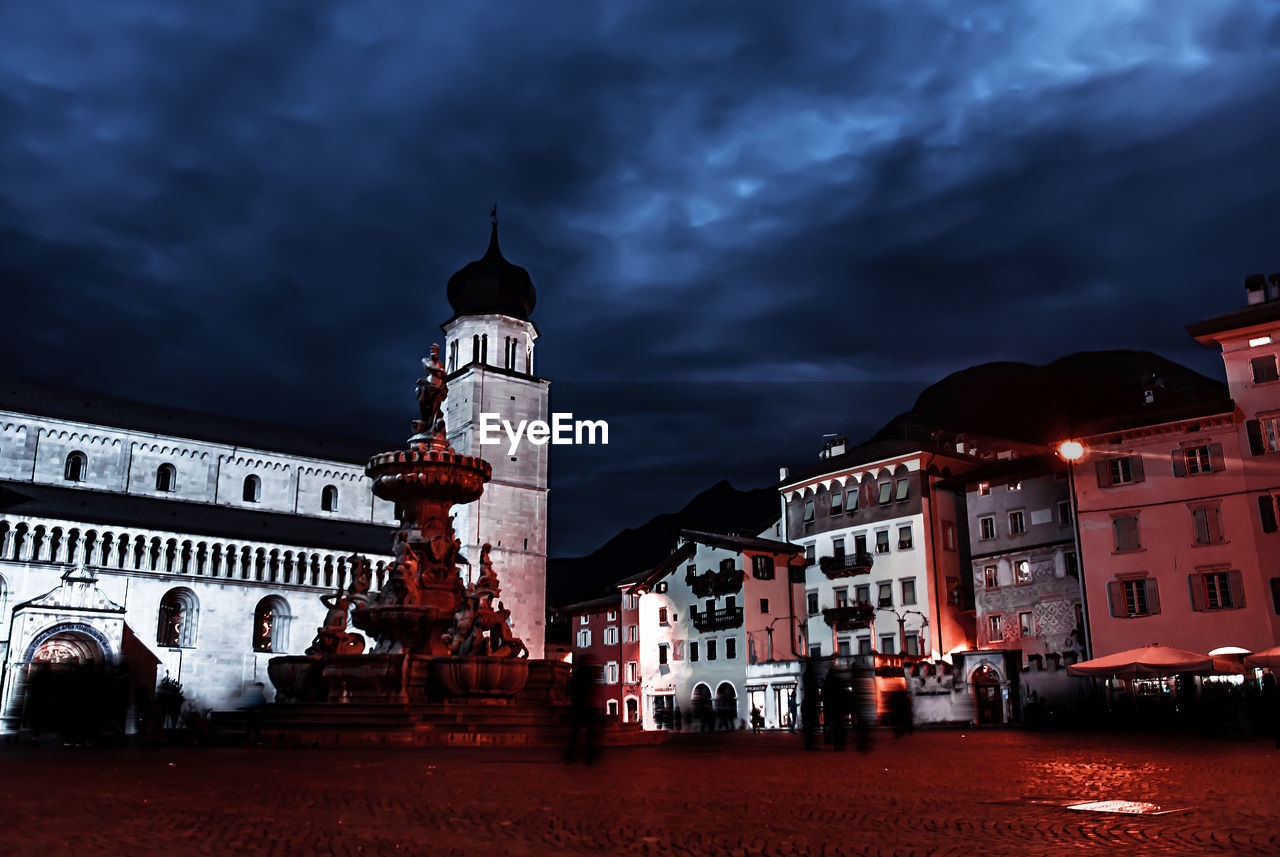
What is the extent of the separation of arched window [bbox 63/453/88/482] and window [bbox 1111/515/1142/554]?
187ft

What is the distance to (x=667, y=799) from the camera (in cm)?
1020

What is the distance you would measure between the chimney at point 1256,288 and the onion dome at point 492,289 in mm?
50803

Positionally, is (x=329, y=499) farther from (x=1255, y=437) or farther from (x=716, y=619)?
(x=1255, y=437)

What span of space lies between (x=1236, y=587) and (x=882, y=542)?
65.1 feet

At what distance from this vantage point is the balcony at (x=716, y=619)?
59.8 m

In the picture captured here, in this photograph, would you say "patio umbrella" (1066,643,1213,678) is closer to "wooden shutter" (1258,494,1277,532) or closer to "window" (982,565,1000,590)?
"wooden shutter" (1258,494,1277,532)

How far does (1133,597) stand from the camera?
136 ft

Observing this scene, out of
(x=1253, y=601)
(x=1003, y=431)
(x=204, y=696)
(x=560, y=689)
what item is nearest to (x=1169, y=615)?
(x=1253, y=601)

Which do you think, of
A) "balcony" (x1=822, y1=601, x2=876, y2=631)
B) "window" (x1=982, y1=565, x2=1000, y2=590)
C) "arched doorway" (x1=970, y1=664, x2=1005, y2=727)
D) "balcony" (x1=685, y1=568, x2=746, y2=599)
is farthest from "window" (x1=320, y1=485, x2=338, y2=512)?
"arched doorway" (x1=970, y1=664, x2=1005, y2=727)

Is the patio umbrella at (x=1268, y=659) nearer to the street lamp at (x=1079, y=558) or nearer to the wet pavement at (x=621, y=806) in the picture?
the wet pavement at (x=621, y=806)

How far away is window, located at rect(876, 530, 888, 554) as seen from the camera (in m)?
56.5

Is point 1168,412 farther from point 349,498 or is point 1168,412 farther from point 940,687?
point 349,498

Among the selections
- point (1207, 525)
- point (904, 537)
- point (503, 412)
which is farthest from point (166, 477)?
point (1207, 525)

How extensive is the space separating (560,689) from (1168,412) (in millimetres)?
28393
